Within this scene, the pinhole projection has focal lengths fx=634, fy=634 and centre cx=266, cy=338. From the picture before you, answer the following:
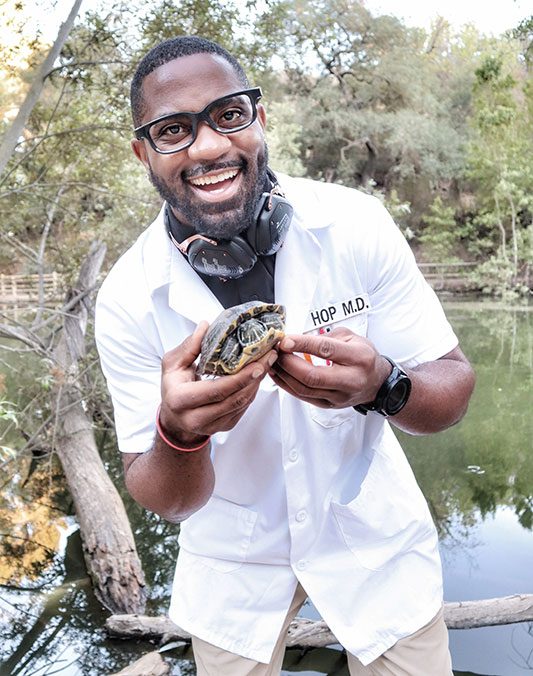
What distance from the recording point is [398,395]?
4.99 ft

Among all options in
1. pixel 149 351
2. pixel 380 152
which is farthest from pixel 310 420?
pixel 380 152

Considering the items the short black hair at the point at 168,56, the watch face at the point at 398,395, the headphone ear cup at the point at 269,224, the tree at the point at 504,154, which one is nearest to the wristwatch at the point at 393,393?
the watch face at the point at 398,395

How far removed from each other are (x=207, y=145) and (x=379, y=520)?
113 centimetres

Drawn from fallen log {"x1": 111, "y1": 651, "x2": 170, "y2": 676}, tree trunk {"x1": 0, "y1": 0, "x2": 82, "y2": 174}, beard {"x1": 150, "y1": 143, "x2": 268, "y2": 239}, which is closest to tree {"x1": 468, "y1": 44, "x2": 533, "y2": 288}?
tree trunk {"x1": 0, "y1": 0, "x2": 82, "y2": 174}

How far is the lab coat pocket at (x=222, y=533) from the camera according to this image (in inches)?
70.1

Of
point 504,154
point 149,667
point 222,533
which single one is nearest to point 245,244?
point 222,533

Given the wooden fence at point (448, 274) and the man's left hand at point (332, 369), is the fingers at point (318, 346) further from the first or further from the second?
the wooden fence at point (448, 274)

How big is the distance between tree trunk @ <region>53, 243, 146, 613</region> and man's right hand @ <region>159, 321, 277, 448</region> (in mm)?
3525

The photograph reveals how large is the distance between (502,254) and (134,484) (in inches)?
955

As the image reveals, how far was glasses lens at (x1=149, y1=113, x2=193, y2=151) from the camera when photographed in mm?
1667

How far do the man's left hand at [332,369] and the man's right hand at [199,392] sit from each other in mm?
52

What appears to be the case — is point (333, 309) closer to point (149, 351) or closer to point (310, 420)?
point (310, 420)

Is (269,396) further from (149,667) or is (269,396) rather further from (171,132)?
(149,667)

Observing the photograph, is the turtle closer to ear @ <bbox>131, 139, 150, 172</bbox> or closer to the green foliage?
ear @ <bbox>131, 139, 150, 172</bbox>
